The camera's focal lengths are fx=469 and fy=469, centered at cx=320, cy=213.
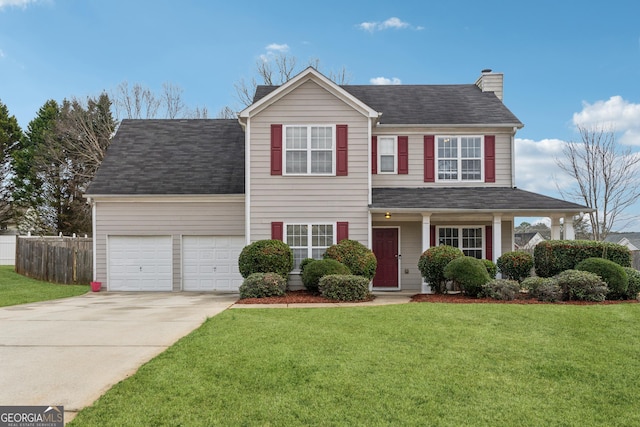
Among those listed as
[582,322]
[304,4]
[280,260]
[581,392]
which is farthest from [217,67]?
[581,392]

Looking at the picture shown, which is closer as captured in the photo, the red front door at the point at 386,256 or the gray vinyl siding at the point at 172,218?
the red front door at the point at 386,256

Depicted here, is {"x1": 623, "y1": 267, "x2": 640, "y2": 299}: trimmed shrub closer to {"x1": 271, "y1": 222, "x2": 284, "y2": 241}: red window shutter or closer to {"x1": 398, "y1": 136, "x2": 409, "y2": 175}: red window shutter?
{"x1": 398, "y1": 136, "x2": 409, "y2": 175}: red window shutter

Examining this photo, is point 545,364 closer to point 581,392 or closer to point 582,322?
point 581,392

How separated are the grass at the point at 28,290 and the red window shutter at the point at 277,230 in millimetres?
6851

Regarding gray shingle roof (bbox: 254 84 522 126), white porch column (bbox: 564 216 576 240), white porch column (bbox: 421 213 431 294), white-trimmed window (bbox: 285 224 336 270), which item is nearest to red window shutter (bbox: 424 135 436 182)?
gray shingle roof (bbox: 254 84 522 126)

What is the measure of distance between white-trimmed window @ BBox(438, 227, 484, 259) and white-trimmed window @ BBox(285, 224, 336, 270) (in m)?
3.98

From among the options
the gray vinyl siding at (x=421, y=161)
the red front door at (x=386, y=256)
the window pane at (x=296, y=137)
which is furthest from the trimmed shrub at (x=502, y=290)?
the window pane at (x=296, y=137)

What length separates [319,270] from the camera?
42.8 feet

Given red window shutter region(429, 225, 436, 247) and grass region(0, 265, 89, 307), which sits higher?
red window shutter region(429, 225, 436, 247)

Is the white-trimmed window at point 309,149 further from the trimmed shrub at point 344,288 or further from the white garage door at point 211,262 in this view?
the trimmed shrub at point 344,288

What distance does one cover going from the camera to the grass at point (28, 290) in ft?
45.0

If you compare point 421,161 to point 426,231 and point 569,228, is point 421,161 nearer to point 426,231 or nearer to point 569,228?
point 426,231

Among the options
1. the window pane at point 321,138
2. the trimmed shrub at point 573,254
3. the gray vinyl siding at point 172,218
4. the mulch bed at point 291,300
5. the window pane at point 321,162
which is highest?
the window pane at point 321,138

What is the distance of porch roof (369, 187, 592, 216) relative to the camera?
1409 cm
